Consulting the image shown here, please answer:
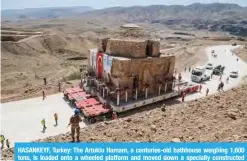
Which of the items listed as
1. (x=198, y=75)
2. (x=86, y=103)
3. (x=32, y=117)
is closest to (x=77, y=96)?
(x=86, y=103)

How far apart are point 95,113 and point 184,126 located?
9596mm

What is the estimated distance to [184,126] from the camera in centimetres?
1167

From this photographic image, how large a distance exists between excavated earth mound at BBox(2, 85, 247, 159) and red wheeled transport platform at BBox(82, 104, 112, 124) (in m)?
7.01

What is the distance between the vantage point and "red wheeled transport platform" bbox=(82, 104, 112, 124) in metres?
20.0

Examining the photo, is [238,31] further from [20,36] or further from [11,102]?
[11,102]

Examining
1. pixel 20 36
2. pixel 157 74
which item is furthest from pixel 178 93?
pixel 20 36

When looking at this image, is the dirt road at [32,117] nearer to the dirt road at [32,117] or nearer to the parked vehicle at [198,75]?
the dirt road at [32,117]

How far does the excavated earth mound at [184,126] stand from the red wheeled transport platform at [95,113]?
7.01m

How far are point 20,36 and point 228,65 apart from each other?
51.3 m

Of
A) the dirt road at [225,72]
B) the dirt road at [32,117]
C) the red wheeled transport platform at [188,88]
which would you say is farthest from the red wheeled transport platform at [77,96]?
the dirt road at [225,72]

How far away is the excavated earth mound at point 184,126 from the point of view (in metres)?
10.2

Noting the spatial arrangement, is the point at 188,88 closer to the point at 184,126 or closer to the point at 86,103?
the point at 86,103

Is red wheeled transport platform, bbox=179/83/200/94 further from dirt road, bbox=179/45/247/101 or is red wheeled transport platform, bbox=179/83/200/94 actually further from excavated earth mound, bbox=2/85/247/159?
excavated earth mound, bbox=2/85/247/159

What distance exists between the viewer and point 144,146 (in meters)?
8.46
